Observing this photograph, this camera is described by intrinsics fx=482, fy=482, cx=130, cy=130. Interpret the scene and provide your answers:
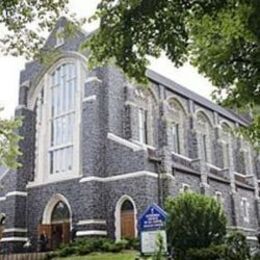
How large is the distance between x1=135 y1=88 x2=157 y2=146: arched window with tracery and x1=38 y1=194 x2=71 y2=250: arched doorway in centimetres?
708

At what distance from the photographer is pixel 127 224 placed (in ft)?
96.0

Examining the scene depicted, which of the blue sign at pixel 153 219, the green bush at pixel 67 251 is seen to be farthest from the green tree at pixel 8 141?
the blue sign at pixel 153 219

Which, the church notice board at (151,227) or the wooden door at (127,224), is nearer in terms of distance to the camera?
the church notice board at (151,227)

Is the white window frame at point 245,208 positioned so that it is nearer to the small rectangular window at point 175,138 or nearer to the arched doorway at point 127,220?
the small rectangular window at point 175,138

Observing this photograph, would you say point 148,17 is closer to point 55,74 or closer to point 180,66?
point 180,66

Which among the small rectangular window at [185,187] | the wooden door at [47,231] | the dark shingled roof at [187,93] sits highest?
the dark shingled roof at [187,93]

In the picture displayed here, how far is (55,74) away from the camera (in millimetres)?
36844

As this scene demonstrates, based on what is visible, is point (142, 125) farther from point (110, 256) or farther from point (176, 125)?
point (110, 256)

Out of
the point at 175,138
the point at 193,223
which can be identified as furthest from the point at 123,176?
the point at 193,223

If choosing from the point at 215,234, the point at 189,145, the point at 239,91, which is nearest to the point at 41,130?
the point at 189,145

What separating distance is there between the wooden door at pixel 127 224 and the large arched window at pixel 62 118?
5.93m

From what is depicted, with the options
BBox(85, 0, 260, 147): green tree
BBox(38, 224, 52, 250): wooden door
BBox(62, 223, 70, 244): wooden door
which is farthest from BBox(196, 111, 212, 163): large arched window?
BBox(85, 0, 260, 147): green tree

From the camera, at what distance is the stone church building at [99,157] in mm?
29656

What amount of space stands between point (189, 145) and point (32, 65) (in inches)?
561
